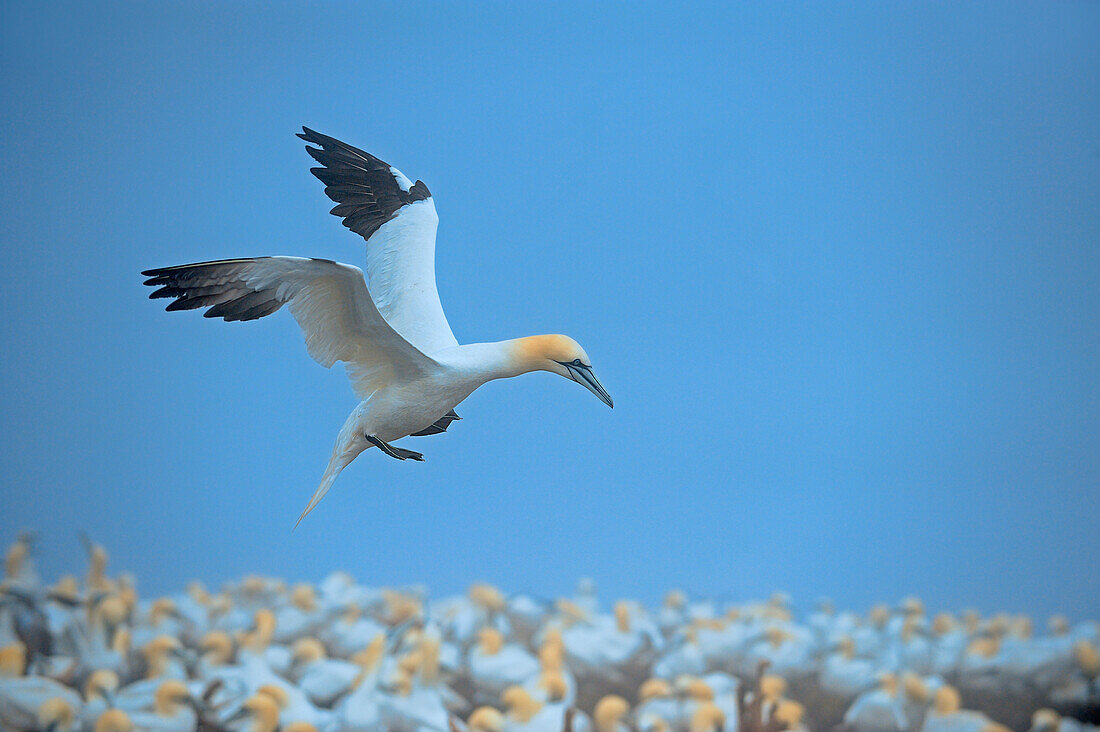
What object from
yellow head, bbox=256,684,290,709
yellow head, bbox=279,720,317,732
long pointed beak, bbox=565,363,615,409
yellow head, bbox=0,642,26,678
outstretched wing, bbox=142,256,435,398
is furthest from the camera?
yellow head, bbox=0,642,26,678

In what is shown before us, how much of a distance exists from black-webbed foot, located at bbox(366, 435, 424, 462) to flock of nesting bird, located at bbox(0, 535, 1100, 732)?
3252 mm

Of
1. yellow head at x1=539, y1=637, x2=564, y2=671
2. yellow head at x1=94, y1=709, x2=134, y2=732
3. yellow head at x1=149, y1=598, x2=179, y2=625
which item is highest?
yellow head at x1=539, y1=637, x2=564, y2=671

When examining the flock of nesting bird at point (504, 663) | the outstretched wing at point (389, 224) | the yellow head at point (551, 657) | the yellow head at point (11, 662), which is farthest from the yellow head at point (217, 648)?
the outstretched wing at point (389, 224)

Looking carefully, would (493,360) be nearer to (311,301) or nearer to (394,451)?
(394,451)

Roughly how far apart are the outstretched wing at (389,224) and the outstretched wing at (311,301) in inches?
16.4

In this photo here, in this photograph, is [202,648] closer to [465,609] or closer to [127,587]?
[127,587]

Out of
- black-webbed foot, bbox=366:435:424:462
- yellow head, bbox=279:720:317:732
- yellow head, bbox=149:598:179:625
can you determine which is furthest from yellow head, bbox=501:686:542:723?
black-webbed foot, bbox=366:435:424:462

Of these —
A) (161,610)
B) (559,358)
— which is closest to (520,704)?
(161,610)

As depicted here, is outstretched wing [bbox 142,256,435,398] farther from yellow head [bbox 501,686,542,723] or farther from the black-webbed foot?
yellow head [bbox 501,686,542,723]

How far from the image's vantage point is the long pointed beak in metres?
2.92

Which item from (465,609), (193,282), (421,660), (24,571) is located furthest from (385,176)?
(24,571)

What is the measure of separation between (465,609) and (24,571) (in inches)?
103

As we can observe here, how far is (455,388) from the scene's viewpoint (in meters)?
2.78

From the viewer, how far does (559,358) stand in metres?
2.88
